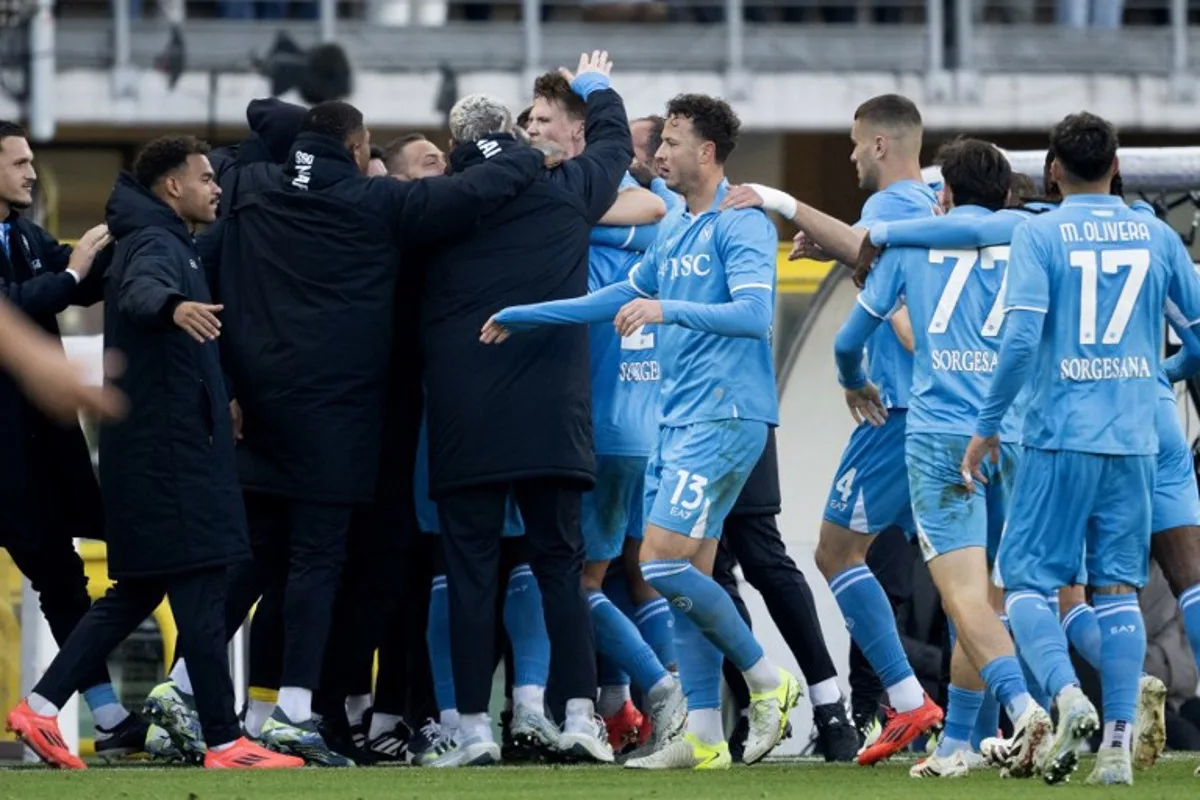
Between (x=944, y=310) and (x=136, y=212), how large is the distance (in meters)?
2.86

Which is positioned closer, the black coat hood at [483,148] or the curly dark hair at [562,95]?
the black coat hood at [483,148]

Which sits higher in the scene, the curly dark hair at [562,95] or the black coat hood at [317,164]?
the curly dark hair at [562,95]

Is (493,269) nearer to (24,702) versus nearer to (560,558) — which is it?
(560,558)

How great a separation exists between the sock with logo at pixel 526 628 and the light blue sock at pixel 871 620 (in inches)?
44.4

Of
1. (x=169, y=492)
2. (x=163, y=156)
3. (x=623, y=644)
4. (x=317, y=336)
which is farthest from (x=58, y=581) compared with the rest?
(x=623, y=644)

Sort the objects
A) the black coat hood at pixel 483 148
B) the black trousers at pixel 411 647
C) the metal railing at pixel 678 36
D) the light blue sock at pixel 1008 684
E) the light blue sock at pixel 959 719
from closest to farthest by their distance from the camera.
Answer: the light blue sock at pixel 1008 684 → the light blue sock at pixel 959 719 → the black coat hood at pixel 483 148 → the black trousers at pixel 411 647 → the metal railing at pixel 678 36

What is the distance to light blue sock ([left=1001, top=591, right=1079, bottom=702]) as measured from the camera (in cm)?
832

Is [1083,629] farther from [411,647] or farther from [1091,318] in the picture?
[411,647]

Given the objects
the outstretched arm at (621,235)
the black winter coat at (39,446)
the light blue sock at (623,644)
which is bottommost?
the light blue sock at (623,644)

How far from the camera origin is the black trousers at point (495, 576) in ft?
31.7

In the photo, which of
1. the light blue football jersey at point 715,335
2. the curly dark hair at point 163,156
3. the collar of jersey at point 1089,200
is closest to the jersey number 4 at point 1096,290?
the collar of jersey at point 1089,200

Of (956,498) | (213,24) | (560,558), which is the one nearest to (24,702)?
(560,558)

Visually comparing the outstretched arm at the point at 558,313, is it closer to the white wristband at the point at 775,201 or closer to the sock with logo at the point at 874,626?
the white wristband at the point at 775,201

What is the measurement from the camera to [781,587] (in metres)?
10.2
